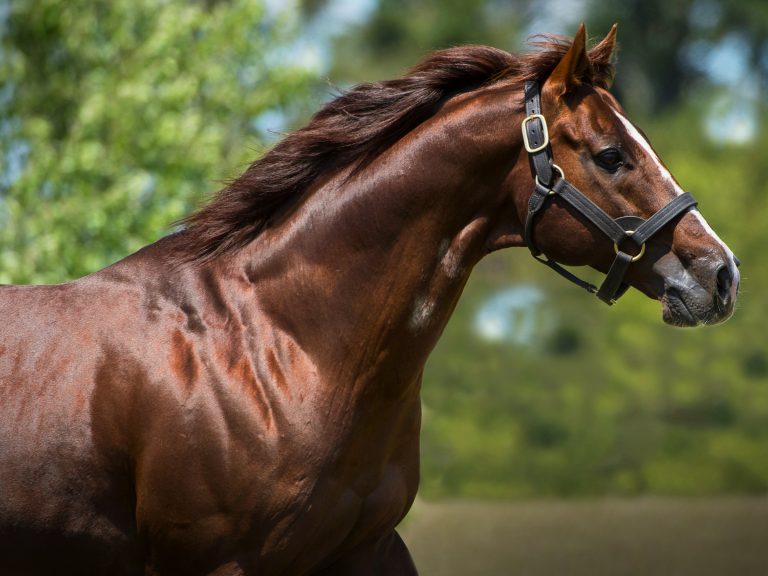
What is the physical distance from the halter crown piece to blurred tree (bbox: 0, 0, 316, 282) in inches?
179

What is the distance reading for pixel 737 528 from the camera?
11.6m

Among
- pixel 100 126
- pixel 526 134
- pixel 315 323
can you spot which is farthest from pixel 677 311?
pixel 100 126

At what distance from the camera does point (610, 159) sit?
3688 mm

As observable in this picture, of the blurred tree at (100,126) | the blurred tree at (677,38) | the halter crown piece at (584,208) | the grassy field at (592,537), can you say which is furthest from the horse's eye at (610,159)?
the blurred tree at (677,38)

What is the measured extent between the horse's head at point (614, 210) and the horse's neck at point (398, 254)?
18 cm

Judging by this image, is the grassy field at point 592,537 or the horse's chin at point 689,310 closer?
the horse's chin at point 689,310

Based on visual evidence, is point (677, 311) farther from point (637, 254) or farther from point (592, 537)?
point (592, 537)

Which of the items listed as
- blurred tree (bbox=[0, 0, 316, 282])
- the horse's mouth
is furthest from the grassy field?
the horse's mouth

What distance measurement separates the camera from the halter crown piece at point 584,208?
3641mm

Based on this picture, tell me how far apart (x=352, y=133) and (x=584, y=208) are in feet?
2.86

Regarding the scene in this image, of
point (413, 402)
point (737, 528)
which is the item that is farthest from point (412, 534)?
point (413, 402)

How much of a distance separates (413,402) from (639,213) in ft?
3.34

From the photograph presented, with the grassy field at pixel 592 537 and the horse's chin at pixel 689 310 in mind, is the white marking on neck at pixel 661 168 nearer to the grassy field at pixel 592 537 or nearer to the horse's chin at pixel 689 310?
the horse's chin at pixel 689 310

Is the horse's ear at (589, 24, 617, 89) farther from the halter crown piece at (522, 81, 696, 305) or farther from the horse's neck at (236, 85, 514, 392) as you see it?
the horse's neck at (236, 85, 514, 392)
